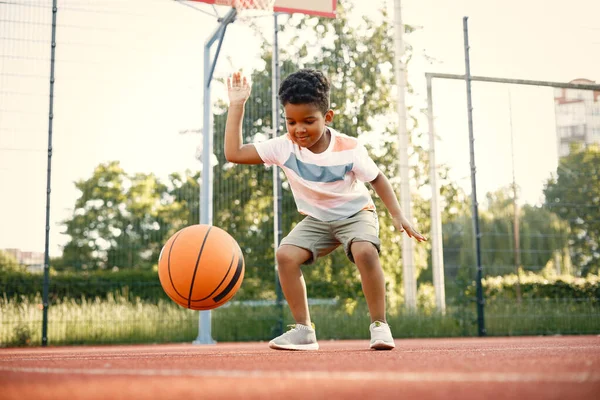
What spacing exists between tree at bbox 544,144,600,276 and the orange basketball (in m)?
5.19

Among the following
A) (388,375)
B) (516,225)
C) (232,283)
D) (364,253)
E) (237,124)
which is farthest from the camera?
(516,225)

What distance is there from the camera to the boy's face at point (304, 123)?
3316 mm

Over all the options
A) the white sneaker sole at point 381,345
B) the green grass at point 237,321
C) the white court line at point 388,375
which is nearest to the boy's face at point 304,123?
the white sneaker sole at point 381,345

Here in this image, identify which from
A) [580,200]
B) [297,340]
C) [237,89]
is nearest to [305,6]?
[580,200]

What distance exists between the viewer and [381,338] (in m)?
3.18

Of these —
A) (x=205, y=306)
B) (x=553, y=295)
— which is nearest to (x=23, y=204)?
(x=205, y=306)

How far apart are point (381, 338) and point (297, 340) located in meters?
0.40

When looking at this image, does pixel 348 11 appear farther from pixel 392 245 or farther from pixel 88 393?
pixel 88 393

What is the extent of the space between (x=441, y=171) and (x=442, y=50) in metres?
1.38

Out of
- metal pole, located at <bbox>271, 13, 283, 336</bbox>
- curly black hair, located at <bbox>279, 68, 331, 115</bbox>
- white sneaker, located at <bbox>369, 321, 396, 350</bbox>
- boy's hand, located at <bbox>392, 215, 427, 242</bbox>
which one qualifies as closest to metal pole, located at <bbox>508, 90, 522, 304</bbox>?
metal pole, located at <bbox>271, 13, 283, 336</bbox>

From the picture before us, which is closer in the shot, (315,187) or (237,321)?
(315,187)

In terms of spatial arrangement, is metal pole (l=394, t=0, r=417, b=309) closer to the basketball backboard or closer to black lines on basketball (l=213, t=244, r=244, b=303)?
the basketball backboard

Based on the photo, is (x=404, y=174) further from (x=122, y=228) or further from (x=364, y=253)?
(x=364, y=253)

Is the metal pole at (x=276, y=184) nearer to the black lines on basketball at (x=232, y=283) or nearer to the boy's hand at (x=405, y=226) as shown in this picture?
the black lines on basketball at (x=232, y=283)
